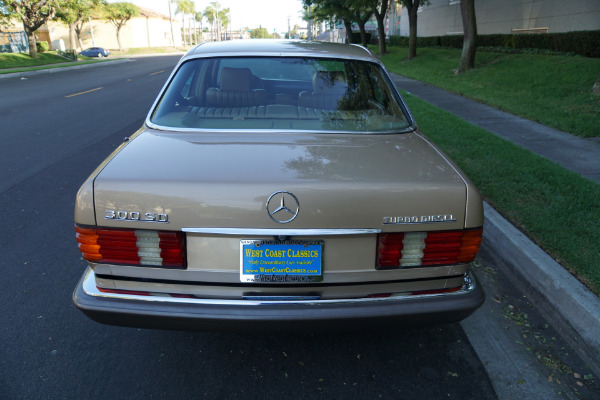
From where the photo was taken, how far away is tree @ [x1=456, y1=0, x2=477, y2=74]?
52.4 feet

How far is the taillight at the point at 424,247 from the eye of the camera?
2.16 meters

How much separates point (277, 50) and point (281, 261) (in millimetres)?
1832

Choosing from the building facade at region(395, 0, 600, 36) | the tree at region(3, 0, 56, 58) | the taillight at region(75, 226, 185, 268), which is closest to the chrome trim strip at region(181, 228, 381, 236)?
the taillight at region(75, 226, 185, 268)

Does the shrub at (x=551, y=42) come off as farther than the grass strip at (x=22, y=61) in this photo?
No

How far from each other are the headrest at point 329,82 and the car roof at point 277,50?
5.0 inches

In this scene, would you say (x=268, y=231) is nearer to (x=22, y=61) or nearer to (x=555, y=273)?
(x=555, y=273)

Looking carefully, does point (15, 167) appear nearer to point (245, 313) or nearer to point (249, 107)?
point (249, 107)

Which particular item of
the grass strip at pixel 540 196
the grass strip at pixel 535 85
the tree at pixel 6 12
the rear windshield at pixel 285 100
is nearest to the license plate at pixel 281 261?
the rear windshield at pixel 285 100

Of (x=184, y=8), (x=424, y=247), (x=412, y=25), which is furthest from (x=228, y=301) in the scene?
(x=184, y=8)

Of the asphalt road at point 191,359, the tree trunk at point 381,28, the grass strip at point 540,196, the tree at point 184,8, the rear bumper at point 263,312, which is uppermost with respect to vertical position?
the tree at point 184,8

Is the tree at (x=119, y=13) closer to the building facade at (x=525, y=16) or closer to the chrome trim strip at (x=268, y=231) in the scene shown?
the building facade at (x=525, y=16)

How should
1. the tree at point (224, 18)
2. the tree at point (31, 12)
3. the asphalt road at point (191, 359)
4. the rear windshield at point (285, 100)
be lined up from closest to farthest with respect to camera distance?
the asphalt road at point (191, 359) → the rear windshield at point (285, 100) → the tree at point (31, 12) → the tree at point (224, 18)

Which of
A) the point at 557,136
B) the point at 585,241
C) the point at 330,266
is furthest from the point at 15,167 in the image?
the point at 557,136

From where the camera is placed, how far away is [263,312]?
2121mm
